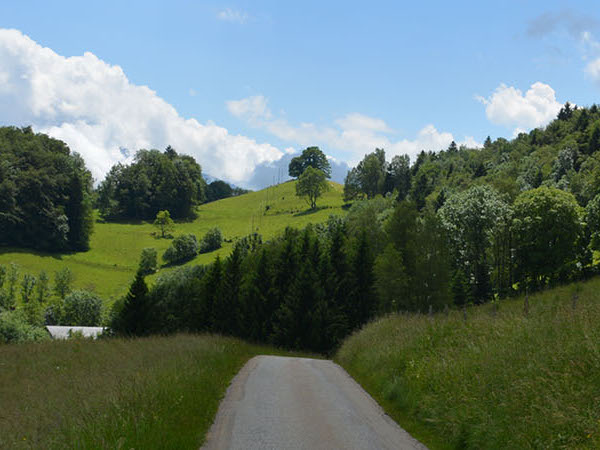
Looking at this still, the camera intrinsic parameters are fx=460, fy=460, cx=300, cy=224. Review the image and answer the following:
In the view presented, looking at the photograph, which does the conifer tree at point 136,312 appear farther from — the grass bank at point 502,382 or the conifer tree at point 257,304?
the grass bank at point 502,382

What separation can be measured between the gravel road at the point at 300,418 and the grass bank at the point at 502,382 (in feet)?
2.67

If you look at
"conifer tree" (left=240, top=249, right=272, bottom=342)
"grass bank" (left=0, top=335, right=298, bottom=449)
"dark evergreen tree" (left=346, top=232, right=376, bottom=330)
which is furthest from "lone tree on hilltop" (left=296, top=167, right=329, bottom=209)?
"grass bank" (left=0, top=335, right=298, bottom=449)

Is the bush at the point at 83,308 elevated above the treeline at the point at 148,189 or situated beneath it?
situated beneath

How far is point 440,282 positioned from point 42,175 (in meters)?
136

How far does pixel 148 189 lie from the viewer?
172 metres

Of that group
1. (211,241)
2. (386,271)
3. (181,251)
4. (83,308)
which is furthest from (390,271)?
(211,241)

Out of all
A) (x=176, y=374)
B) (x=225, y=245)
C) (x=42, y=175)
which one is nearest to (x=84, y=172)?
(x=42, y=175)

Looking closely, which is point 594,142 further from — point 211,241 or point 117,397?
point 117,397

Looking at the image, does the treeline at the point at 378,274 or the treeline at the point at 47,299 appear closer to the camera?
the treeline at the point at 378,274

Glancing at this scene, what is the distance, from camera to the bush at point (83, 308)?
95.9 meters

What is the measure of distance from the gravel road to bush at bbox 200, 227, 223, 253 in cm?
10916

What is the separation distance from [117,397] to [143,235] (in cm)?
13517

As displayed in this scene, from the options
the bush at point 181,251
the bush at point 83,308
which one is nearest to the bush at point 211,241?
the bush at point 181,251

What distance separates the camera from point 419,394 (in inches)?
528
